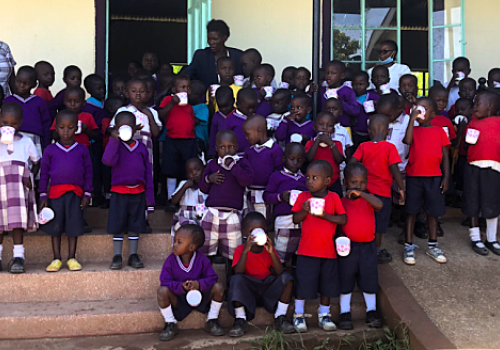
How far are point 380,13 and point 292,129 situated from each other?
348 centimetres

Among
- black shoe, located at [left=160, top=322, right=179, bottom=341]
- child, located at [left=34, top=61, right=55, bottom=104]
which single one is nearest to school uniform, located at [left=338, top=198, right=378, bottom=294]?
black shoe, located at [left=160, top=322, right=179, bottom=341]

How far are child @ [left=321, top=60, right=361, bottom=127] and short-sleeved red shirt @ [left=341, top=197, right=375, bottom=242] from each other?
4.85 feet

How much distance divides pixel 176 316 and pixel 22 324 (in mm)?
1113

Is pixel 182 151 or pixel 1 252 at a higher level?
pixel 182 151

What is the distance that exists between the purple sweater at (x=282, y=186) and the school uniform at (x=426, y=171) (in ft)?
3.75

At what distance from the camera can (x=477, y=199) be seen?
16.3 feet

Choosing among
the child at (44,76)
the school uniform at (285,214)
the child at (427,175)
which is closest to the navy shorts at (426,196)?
the child at (427,175)

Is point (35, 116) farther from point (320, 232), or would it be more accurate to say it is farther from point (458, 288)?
point (458, 288)

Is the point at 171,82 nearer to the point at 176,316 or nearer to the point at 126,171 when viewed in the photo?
the point at 126,171

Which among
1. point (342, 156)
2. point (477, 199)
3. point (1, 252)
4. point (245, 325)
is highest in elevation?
point (342, 156)

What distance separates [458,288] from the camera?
4.20m

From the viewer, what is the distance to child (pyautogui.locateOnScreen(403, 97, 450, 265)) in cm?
470

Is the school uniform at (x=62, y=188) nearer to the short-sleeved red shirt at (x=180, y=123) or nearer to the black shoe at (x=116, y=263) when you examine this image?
the black shoe at (x=116, y=263)

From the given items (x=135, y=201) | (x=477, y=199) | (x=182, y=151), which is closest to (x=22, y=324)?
(x=135, y=201)
